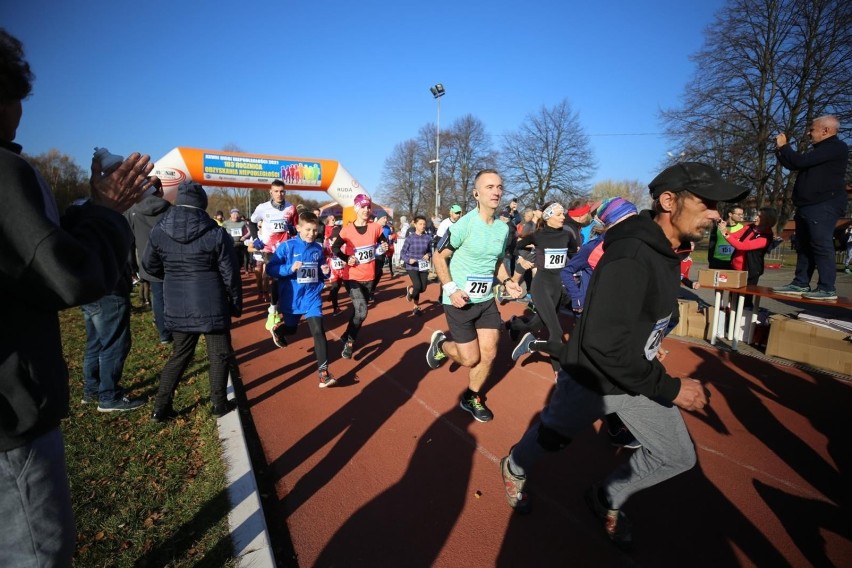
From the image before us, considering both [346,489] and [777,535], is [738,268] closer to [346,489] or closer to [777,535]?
[777,535]

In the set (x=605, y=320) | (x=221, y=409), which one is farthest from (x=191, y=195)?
(x=605, y=320)

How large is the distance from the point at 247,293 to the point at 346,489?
32.2 feet

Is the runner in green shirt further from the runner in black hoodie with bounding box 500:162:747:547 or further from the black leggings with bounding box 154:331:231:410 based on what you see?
the black leggings with bounding box 154:331:231:410

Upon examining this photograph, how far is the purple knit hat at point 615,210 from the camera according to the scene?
378 cm

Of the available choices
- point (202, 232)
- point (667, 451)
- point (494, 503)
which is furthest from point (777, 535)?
point (202, 232)

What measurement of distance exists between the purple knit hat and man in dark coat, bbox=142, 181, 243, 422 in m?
3.67

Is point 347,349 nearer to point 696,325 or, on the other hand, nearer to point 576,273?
point 576,273

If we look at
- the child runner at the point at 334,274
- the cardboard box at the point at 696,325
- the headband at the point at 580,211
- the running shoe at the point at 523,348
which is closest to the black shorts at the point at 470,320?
the running shoe at the point at 523,348

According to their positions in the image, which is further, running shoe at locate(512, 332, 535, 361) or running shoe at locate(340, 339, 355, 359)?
running shoe at locate(340, 339, 355, 359)

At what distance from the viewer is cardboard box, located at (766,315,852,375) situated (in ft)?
17.4

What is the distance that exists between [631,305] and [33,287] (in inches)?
90.5

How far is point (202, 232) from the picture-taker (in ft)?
11.7

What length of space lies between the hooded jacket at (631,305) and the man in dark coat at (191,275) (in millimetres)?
3255

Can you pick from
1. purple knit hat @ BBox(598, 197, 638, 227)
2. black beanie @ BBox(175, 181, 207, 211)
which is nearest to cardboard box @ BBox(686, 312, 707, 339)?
purple knit hat @ BBox(598, 197, 638, 227)
